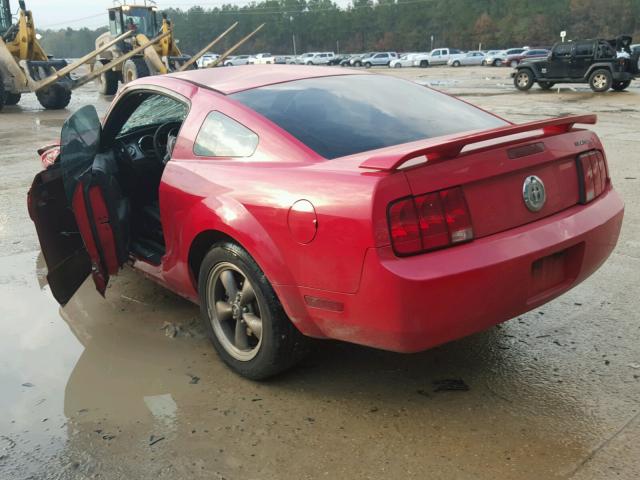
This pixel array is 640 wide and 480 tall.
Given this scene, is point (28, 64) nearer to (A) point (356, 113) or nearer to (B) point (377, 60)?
(A) point (356, 113)

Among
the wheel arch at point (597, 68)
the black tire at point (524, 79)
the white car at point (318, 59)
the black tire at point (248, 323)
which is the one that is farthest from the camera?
the white car at point (318, 59)

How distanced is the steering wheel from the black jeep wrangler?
1927 centimetres

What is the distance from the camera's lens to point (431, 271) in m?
2.46

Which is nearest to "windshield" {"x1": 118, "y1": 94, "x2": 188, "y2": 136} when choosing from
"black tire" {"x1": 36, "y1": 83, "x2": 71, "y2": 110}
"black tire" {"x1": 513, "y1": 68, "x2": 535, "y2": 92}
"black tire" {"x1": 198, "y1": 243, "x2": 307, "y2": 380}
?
"black tire" {"x1": 198, "y1": 243, "x2": 307, "y2": 380}

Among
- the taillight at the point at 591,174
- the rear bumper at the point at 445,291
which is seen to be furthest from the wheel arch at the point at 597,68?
the rear bumper at the point at 445,291

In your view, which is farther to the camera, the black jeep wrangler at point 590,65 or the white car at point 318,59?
the white car at point 318,59

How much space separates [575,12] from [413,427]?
87309 mm

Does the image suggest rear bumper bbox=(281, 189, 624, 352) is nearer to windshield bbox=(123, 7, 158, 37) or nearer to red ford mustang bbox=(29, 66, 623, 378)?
red ford mustang bbox=(29, 66, 623, 378)

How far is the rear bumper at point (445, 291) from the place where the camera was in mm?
2457

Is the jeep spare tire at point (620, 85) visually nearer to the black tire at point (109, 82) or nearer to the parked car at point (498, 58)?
the black tire at point (109, 82)

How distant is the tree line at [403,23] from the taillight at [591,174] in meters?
57.0

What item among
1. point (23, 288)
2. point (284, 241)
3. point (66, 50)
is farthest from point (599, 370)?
point (66, 50)

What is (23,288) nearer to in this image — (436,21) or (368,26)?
(436,21)

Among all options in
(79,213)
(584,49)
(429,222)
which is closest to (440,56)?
(584,49)
